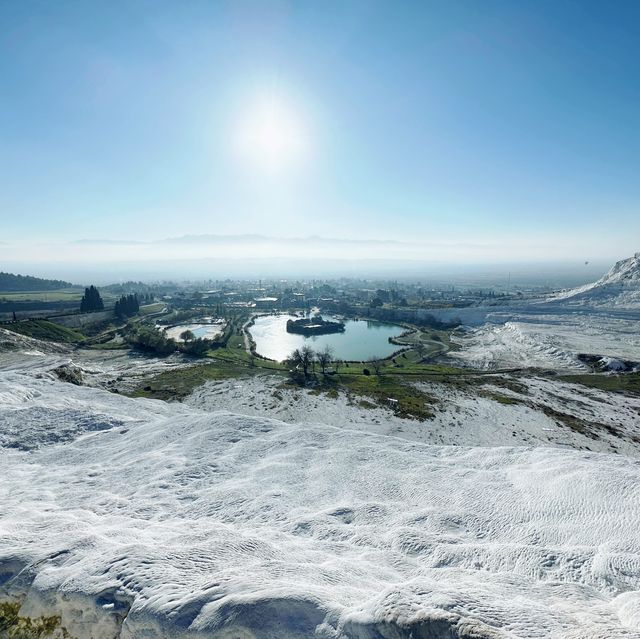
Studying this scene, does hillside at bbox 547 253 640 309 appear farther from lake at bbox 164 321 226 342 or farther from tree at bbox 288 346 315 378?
lake at bbox 164 321 226 342

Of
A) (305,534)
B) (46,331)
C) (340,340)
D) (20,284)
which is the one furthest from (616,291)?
(20,284)

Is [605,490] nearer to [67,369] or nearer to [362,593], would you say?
[362,593]

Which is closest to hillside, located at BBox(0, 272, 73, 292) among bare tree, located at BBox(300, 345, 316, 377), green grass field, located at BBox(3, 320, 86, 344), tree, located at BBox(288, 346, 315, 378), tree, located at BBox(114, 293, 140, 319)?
tree, located at BBox(114, 293, 140, 319)

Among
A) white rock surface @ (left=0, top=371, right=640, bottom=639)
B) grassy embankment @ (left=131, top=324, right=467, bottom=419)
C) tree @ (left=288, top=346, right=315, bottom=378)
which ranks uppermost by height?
white rock surface @ (left=0, top=371, right=640, bottom=639)

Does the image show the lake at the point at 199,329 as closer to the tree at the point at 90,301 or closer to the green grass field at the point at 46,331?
the green grass field at the point at 46,331

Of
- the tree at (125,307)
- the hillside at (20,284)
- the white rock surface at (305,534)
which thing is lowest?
the white rock surface at (305,534)

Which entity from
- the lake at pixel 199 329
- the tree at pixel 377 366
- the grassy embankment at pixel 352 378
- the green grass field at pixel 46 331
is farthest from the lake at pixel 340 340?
the green grass field at pixel 46 331

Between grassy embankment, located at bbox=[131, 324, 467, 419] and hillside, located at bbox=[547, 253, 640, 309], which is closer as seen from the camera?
grassy embankment, located at bbox=[131, 324, 467, 419]
